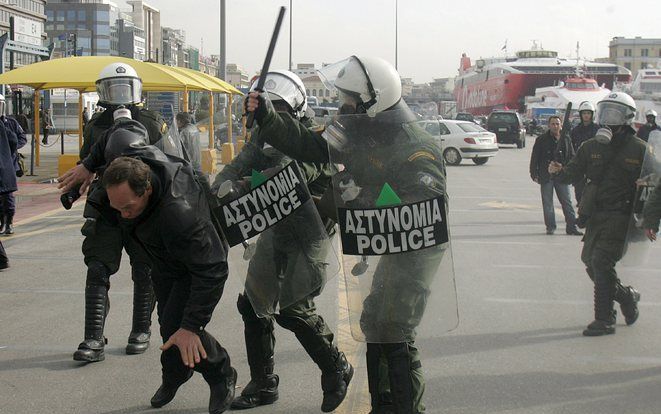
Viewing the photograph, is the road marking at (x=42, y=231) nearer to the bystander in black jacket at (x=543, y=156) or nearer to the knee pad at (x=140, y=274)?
the knee pad at (x=140, y=274)

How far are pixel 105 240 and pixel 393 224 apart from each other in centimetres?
243

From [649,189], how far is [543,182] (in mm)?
6635

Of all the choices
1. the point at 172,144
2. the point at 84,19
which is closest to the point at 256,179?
the point at 172,144

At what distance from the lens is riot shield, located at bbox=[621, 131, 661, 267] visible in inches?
213

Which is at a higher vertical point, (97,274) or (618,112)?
(618,112)

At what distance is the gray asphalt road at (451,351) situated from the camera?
4.54 metres

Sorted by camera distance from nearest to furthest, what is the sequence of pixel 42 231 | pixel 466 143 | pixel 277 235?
pixel 277 235 → pixel 42 231 → pixel 466 143

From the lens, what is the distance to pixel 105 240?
17.3 ft

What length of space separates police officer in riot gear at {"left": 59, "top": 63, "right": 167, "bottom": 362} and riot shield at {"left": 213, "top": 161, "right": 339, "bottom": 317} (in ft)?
3.34

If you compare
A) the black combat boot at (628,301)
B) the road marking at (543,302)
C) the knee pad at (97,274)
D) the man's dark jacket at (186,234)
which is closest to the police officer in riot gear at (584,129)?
the road marking at (543,302)

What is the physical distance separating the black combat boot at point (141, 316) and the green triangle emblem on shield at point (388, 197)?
2.50m

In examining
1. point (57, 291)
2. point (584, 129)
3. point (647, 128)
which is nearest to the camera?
point (57, 291)

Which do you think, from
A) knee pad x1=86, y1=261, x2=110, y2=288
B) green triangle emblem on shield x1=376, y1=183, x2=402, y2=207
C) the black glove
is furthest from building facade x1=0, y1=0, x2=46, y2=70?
green triangle emblem on shield x1=376, y1=183, x2=402, y2=207

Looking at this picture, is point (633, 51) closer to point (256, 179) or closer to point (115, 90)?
point (115, 90)
